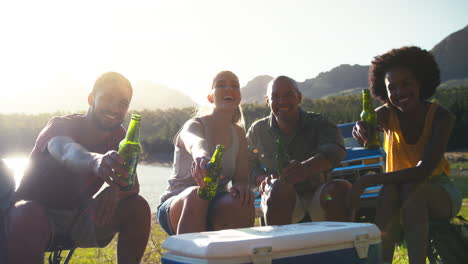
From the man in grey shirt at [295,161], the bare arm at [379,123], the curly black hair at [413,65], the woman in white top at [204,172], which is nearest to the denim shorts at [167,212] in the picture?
the woman in white top at [204,172]

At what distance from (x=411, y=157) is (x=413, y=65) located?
26.0 inches

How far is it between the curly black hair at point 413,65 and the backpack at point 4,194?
2.51m

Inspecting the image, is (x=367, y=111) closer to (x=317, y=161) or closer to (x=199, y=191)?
(x=317, y=161)

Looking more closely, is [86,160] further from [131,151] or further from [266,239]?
[266,239]

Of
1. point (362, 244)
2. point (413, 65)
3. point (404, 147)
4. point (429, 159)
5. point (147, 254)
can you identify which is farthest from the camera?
point (147, 254)

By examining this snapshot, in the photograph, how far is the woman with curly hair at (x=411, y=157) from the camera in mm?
2951

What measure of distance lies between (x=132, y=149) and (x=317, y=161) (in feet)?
3.99

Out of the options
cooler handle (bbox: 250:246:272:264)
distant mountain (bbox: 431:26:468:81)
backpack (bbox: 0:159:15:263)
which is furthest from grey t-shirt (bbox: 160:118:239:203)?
distant mountain (bbox: 431:26:468:81)

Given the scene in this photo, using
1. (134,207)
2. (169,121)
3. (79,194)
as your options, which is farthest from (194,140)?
(169,121)

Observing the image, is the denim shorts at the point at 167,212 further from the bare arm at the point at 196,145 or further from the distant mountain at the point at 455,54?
the distant mountain at the point at 455,54

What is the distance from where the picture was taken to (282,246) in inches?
80.6

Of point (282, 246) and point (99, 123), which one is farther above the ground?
point (99, 123)

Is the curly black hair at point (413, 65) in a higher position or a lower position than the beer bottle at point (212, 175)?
higher

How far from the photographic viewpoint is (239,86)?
331 centimetres
